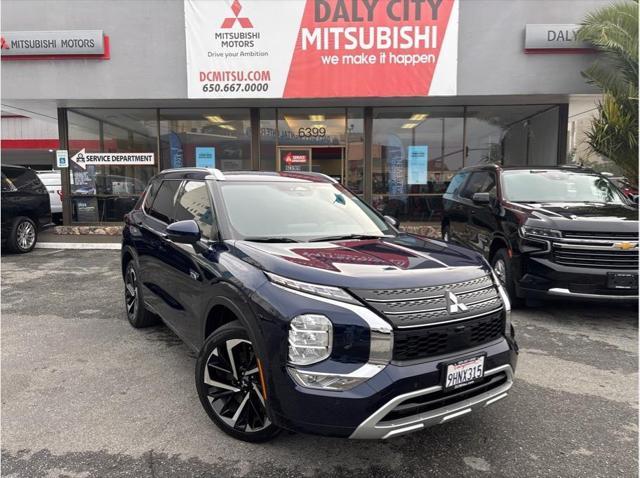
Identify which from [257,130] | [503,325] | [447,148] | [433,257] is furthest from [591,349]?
[257,130]

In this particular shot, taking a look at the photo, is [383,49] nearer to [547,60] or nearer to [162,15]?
[547,60]

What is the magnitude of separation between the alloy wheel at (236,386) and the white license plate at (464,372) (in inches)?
43.0

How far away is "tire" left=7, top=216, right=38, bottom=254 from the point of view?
10.0 meters

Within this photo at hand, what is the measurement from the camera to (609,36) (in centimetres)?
934

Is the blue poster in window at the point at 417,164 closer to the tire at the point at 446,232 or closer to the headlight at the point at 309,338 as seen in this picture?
the tire at the point at 446,232

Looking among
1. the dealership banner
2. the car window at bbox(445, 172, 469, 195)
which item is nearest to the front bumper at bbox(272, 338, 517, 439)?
the car window at bbox(445, 172, 469, 195)

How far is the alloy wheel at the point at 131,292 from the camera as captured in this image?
5.10 m

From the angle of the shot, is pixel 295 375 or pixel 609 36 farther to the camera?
pixel 609 36

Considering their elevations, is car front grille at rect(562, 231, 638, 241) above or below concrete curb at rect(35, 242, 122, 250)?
above

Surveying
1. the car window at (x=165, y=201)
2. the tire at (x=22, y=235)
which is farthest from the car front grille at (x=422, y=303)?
the tire at (x=22, y=235)

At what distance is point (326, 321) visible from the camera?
2.42m

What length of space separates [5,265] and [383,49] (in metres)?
9.23

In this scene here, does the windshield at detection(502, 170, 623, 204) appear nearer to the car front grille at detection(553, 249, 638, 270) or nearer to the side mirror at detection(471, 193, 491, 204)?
the side mirror at detection(471, 193, 491, 204)

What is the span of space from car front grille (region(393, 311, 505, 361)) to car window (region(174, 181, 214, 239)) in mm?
1650
